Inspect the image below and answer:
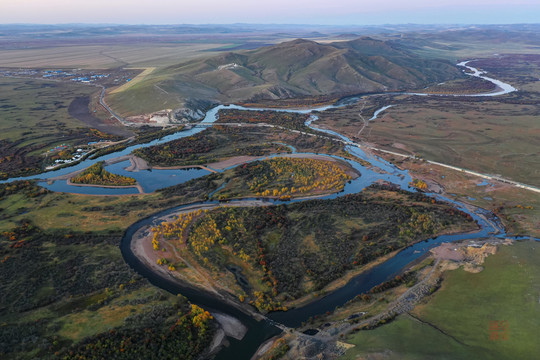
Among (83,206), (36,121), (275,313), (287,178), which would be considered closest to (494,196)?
(287,178)

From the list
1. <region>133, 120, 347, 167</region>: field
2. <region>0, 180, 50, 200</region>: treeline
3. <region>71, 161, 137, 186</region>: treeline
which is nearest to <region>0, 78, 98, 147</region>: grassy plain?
<region>0, 180, 50, 200</region>: treeline

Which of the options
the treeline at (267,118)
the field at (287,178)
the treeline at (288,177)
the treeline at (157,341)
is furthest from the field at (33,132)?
the treeline at (157,341)

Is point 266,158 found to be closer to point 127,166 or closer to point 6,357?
point 127,166

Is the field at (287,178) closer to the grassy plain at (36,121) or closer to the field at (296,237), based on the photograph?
the field at (296,237)

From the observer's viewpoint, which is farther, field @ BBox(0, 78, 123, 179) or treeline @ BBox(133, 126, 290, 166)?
treeline @ BBox(133, 126, 290, 166)

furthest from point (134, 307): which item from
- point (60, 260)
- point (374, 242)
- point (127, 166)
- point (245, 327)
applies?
point (127, 166)

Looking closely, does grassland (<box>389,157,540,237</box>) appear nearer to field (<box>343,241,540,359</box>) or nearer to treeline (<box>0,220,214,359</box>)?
field (<box>343,241,540,359</box>)
